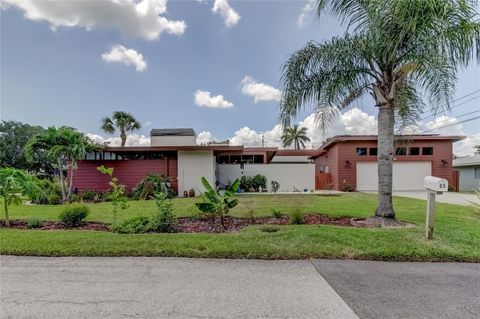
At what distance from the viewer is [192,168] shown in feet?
51.5

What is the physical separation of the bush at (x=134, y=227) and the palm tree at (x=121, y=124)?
1747cm

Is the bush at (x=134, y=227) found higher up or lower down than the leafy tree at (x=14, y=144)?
lower down

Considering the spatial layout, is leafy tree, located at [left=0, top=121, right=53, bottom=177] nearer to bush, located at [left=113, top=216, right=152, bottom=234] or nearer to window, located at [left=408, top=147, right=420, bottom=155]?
bush, located at [left=113, top=216, right=152, bottom=234]

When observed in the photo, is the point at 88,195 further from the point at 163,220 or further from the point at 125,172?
the point at 163,220

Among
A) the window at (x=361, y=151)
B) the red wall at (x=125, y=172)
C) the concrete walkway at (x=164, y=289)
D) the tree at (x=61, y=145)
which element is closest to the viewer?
the concrete walkway at (x=164, y=289)

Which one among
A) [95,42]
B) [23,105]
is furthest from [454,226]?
[23,105]

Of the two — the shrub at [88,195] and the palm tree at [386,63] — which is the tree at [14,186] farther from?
the shrub at [88,195]

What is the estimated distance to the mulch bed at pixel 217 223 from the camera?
6.53 m

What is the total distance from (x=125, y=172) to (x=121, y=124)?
8446 millimetres

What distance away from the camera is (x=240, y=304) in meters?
3.00

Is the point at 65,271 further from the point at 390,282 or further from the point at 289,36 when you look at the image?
the point at 289,36

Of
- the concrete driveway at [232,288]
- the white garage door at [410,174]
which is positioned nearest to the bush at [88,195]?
the concrete driveway at [232,288]

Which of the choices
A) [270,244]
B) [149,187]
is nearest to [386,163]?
[270,244]

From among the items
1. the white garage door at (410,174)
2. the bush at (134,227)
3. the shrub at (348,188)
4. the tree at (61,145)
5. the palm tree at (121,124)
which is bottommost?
the shrub at (348,188)
